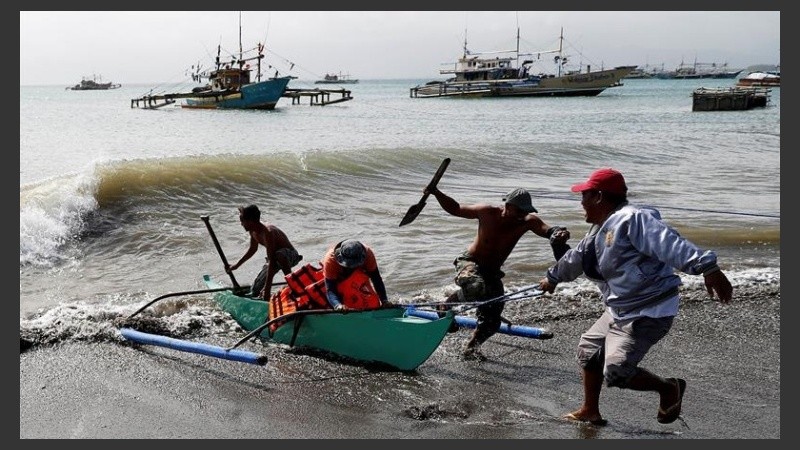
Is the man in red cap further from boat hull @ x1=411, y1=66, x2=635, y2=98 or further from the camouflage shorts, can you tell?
boat hull @ x1=411, y1=66, x2=635, y2=98

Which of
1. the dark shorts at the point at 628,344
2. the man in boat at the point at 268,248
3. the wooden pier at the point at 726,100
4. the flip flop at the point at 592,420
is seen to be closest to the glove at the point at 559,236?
the dark shorts at the point at 628,344

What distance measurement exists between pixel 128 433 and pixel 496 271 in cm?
308

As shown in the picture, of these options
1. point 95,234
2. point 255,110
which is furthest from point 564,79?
point 95,234

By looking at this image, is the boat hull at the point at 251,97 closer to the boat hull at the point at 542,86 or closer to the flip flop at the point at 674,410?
the boat hull at the point at 542,86

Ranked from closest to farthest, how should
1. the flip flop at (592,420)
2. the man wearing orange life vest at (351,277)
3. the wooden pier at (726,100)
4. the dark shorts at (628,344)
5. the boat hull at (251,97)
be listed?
the dark shorts at (628,344) < the flip flop at (592,420) < the man wearing orange life vest at (351,277) < the wooden pier at (726,100) < the boat hull at (251,97)

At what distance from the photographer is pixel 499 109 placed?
57.2m

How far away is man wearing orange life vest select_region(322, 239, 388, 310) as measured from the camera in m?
6.20

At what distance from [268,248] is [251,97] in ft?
164

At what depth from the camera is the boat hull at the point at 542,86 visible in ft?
238

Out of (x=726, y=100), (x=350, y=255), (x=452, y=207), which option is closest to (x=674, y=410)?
(x=452, y=207)

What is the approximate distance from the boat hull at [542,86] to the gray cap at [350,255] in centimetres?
6766

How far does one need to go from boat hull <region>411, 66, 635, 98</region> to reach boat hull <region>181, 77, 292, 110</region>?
73.6 ft

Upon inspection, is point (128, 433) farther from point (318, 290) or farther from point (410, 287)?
point (410, 287)

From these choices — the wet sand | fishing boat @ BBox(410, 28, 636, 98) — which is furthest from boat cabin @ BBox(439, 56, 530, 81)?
the wet sand
